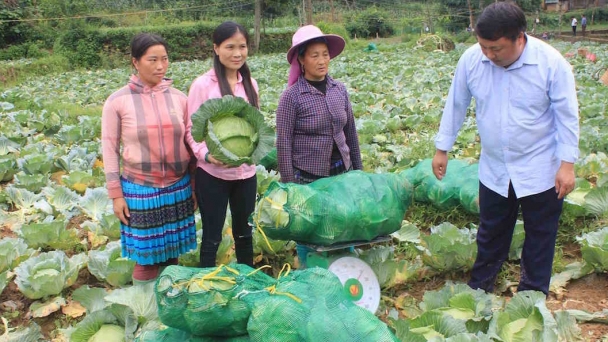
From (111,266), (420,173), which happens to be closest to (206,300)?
(111,266)

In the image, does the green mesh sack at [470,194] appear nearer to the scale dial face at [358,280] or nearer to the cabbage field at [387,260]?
the cabbage field at [387,260]

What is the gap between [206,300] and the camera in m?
1.92

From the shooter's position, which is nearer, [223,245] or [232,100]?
[232,100]

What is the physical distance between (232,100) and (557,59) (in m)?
1.51

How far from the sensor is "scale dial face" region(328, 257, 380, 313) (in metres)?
2.74

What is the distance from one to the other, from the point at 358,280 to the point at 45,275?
1843 millimetres

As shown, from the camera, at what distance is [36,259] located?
334 cm

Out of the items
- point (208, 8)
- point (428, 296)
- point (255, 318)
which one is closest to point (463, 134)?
point (428, 296)

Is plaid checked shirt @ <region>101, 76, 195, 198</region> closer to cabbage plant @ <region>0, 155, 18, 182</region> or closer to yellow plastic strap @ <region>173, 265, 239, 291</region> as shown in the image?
yellow plastic strap @ <region>173, 265, 239, 291</region>

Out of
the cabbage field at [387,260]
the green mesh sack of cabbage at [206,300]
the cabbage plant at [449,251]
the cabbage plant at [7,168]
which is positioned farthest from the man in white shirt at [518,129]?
the cabbage plant at [7,168]

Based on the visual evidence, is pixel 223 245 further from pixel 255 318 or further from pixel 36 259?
pixel 255 318

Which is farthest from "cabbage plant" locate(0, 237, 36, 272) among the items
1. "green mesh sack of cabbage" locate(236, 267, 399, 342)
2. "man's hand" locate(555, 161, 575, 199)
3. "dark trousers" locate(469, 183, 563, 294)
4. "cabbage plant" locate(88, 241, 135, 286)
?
"man's hand" locate(555, 161, 575, 199)

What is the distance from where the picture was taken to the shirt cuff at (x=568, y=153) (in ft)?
8.16

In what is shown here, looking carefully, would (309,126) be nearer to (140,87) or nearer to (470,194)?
(140,87)
